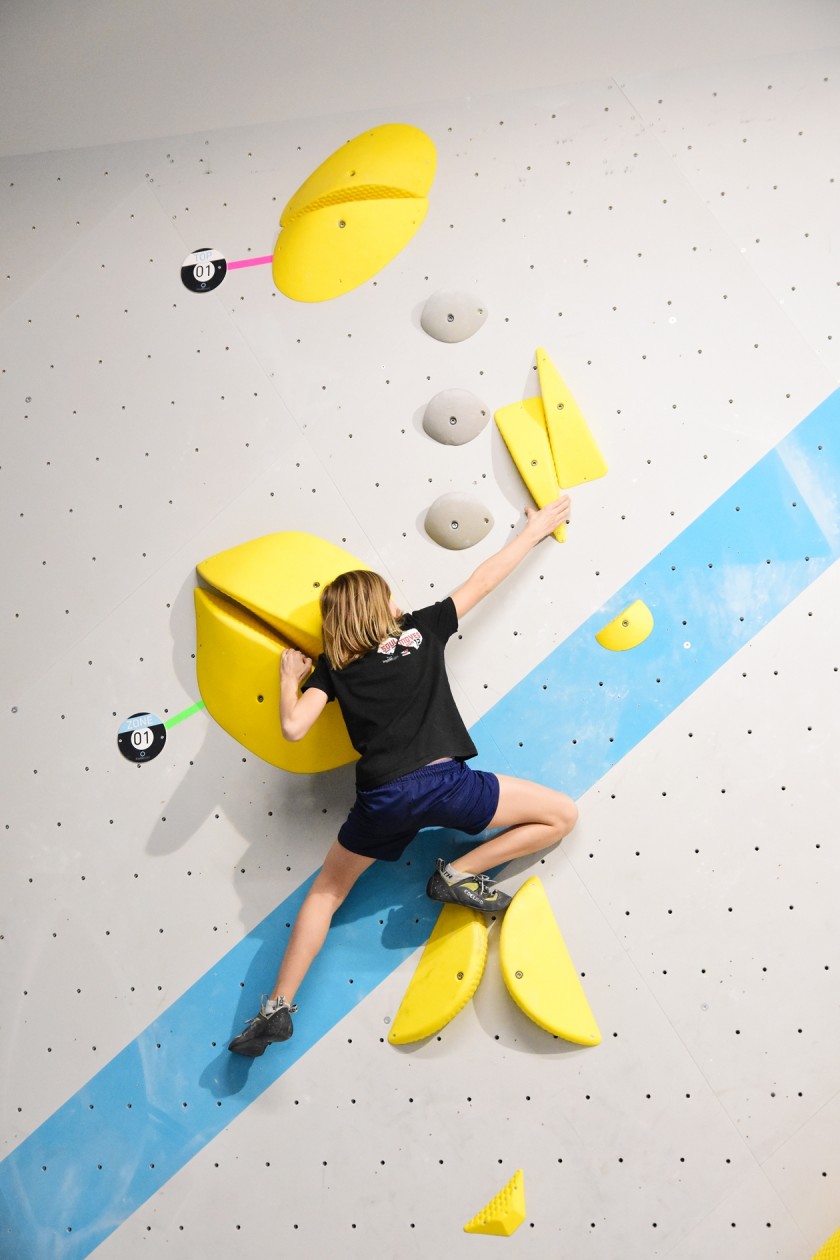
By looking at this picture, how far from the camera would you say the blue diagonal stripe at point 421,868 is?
223 centimetres

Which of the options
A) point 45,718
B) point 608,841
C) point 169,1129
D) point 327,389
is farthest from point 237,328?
point 169,1129

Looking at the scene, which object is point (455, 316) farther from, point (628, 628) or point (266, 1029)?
point (266, 1029)

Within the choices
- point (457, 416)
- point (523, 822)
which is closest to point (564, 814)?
point (523, 822)

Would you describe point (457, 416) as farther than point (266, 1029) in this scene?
Yes

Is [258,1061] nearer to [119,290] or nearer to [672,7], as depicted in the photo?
[119,290]

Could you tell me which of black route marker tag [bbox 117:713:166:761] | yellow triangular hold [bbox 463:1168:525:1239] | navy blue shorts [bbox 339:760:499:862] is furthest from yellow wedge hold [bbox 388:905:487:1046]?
black route marker tag [bbox 117:713:166:761]

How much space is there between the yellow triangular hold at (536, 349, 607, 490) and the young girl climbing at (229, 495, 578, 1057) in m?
0.14

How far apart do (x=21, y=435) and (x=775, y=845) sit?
2115 mm

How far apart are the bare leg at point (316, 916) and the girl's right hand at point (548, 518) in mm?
833

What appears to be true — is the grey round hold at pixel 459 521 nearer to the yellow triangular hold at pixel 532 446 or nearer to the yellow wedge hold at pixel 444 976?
the yellow triangular hold at pixel 532 446

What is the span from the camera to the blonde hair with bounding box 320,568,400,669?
2078mm

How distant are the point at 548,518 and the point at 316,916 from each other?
1.04 meters

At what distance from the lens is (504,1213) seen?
2.13m

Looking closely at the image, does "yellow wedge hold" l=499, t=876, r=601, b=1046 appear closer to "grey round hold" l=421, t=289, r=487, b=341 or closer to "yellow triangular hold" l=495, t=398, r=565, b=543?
"yellow triangular hold" l=495, t=398, r=565, b=543
